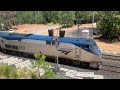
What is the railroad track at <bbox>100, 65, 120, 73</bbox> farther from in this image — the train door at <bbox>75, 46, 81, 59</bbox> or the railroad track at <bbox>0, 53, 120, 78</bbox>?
the train door at <bbox>75, 46, 81, 59</bbox>

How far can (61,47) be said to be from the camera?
25062mm

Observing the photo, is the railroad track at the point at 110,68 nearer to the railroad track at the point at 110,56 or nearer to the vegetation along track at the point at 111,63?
the vegetation along track at the point at 111,63

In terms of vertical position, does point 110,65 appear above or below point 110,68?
above

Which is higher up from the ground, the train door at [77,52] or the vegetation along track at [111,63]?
the train door at [77,52]

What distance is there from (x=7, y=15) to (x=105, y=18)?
34735 mm

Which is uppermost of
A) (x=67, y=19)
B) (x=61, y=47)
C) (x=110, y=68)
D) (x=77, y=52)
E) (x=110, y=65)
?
(x=67, y=19)

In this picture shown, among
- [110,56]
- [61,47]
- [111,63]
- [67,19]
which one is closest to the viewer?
[111,63]

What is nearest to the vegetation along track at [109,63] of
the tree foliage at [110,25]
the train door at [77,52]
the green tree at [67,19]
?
the train door at [77,52]

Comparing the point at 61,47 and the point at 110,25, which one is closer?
the point at 61,47

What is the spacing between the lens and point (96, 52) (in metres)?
23.5

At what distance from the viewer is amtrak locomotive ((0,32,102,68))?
2350 cm

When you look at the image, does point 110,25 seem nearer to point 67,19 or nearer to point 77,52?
point 77,52

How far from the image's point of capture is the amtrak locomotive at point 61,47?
Result: 23.5m

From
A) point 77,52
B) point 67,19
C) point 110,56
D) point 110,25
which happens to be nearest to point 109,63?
point 110,56
